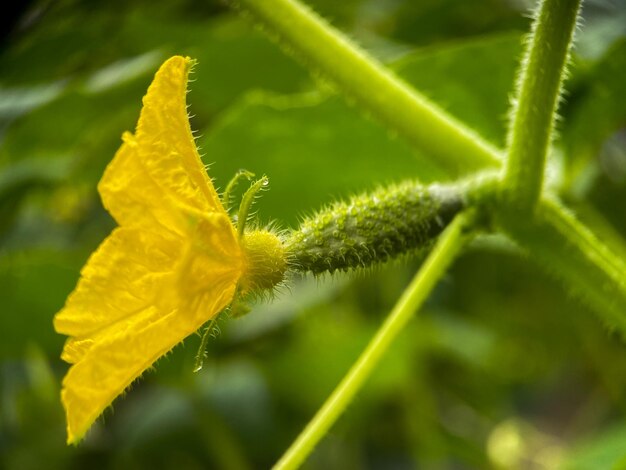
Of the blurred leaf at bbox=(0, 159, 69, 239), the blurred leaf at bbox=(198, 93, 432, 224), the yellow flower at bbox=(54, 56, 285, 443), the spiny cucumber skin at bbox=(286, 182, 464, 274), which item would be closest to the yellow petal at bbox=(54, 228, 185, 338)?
the yellow flower at bbox=(54, 56, 285, 443)

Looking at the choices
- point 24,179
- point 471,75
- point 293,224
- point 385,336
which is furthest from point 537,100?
point 24,179

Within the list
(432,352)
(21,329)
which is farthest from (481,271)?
(21,329)

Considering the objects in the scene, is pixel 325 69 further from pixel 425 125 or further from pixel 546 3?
pixel 546 3

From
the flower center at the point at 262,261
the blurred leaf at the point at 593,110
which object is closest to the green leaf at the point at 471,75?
the blurred leaf at the point at 593,110

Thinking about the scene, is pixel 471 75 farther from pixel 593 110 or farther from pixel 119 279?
pixel 119 279

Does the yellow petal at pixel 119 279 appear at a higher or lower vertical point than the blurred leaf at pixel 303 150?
higher

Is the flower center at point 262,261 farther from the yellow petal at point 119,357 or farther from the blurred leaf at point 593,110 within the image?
the blurred leaf at point 593,110
